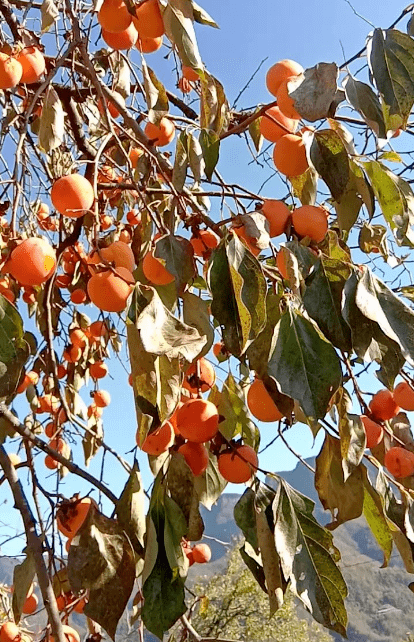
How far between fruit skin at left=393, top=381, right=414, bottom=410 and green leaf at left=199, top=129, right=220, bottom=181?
0.50 m

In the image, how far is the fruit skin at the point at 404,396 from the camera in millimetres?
1073

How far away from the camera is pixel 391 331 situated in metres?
0.67

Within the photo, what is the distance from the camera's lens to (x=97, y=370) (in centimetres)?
224

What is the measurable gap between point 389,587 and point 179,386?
56874mm

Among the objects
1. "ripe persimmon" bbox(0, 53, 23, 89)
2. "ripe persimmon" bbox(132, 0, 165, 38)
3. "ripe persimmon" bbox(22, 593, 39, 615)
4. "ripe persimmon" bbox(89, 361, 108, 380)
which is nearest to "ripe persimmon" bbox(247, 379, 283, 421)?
"ripe persimmon" bbox(132, 0, 165, 38)

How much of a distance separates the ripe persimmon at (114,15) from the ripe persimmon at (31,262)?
36cm

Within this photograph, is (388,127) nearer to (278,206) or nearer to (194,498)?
(278,206)

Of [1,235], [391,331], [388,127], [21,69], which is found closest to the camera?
[391,331]

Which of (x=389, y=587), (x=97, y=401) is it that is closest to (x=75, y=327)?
(x=97, y=401)

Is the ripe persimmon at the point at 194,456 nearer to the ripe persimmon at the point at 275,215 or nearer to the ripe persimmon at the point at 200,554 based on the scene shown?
the ripe persimmon at the point at 275,215

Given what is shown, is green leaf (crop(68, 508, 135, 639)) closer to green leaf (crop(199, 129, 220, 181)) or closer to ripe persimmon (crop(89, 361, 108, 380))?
green leaf (crop(199, 129, 220, 181))

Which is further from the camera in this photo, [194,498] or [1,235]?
[1,235]

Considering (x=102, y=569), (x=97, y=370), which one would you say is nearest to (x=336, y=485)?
(x=102, y=569)

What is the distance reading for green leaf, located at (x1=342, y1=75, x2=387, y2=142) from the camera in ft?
2.42
